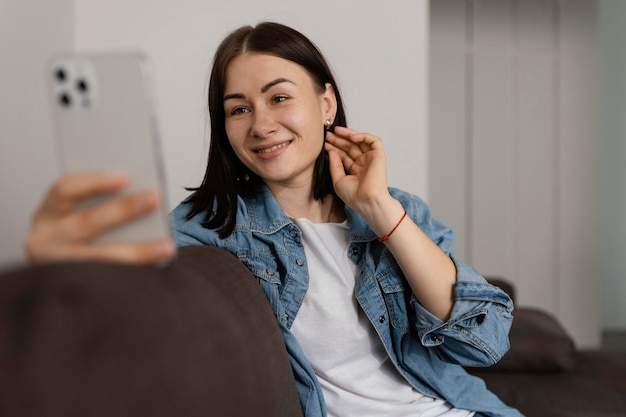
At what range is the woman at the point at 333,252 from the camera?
4.03 ft

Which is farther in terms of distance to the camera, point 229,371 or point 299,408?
point 299,408

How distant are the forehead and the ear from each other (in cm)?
12

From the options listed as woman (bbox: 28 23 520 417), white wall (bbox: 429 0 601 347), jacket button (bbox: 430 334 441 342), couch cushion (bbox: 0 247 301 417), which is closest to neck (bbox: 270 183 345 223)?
woman (bbox: 28 23 520 417)

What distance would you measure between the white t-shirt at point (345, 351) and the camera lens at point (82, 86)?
77 centimetres

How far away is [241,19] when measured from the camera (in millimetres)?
2516

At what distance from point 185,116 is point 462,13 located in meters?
2.53

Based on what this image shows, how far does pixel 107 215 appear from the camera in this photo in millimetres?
574

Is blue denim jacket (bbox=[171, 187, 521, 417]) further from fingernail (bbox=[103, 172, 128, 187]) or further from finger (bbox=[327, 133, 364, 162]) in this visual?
fingernail (bbox=[103, 172, 128, 187])

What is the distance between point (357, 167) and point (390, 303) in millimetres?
274

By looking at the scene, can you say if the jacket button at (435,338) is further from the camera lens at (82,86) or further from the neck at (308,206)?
the camera lens at (82,86)

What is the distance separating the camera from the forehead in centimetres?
133

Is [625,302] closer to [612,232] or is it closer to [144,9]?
[612,232]

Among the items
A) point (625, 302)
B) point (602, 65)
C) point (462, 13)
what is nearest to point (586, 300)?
point (625, 302)

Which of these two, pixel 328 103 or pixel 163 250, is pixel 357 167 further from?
pixel 163 250
